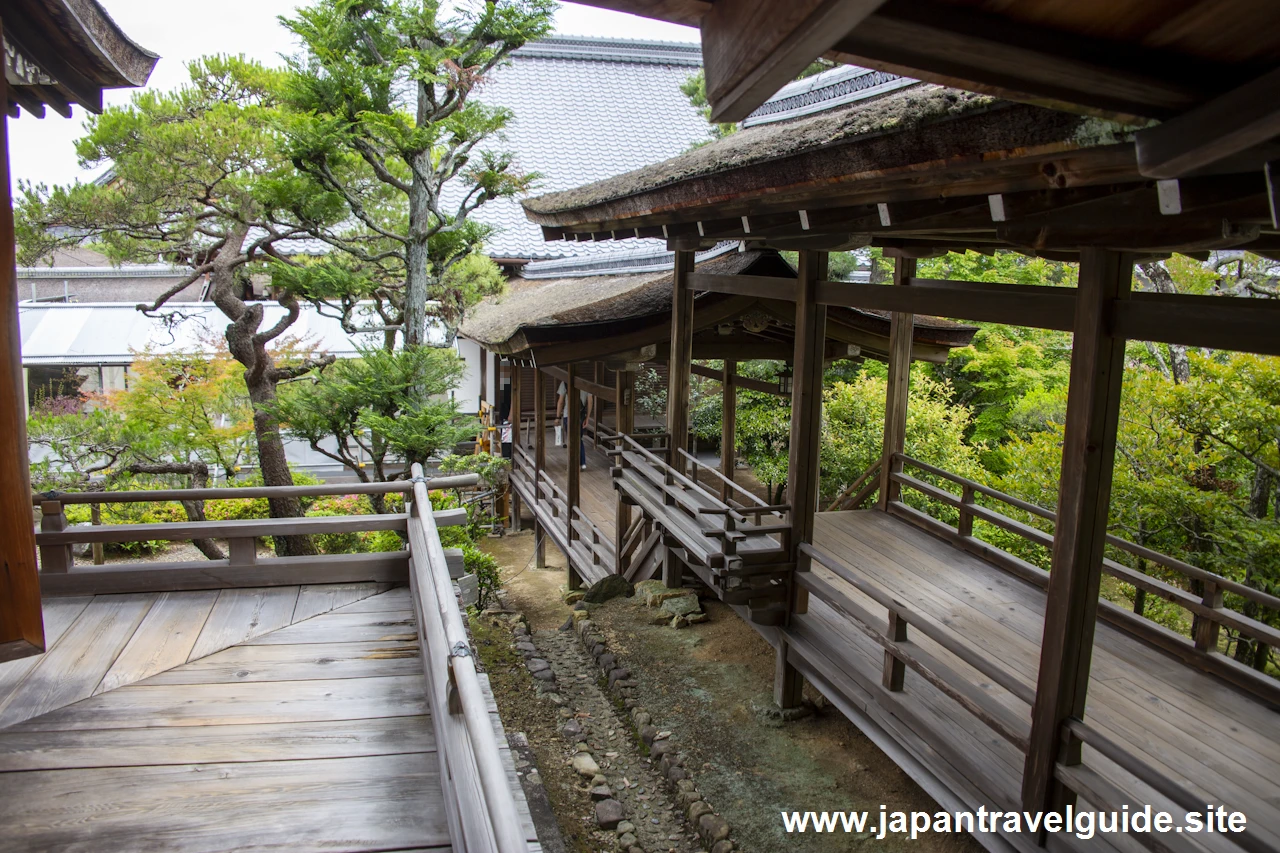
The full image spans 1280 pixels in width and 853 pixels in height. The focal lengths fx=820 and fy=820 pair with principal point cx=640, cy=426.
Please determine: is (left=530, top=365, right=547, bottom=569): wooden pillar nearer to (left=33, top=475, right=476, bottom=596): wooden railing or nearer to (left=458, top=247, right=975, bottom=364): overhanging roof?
(left=458, top=247, right=975, bottom=364): overhanging roof

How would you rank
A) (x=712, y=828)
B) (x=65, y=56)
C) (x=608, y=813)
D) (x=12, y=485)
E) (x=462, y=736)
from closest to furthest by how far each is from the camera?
(x=462, y=736)
(x=12, y=485)
(x=65, y=56)
(x=712, y=828)
(x=608, y=813)

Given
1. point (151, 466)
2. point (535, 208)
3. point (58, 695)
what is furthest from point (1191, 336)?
point (151, 466)

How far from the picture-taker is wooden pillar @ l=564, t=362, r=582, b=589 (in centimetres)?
1027

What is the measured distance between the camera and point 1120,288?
355 centimetres

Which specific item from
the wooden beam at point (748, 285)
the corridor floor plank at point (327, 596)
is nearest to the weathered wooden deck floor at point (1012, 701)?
the wooden beam at point (748, 285)

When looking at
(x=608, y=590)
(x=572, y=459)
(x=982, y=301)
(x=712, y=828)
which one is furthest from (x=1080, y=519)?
(x=572, y=459)

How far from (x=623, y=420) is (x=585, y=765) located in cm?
494

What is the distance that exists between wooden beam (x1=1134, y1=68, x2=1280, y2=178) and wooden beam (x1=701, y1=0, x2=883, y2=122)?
86cm

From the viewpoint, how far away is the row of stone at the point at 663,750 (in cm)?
519

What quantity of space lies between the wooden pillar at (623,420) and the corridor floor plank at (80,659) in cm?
562

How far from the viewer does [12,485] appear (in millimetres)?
2824

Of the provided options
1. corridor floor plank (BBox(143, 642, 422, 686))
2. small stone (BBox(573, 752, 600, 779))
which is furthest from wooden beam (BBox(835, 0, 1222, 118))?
small stone (BBox(573, 752, 600, 779))

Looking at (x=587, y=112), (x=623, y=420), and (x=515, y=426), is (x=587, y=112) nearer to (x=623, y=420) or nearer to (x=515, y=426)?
(x=515, y=426)

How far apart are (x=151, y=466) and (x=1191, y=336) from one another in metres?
10.4
